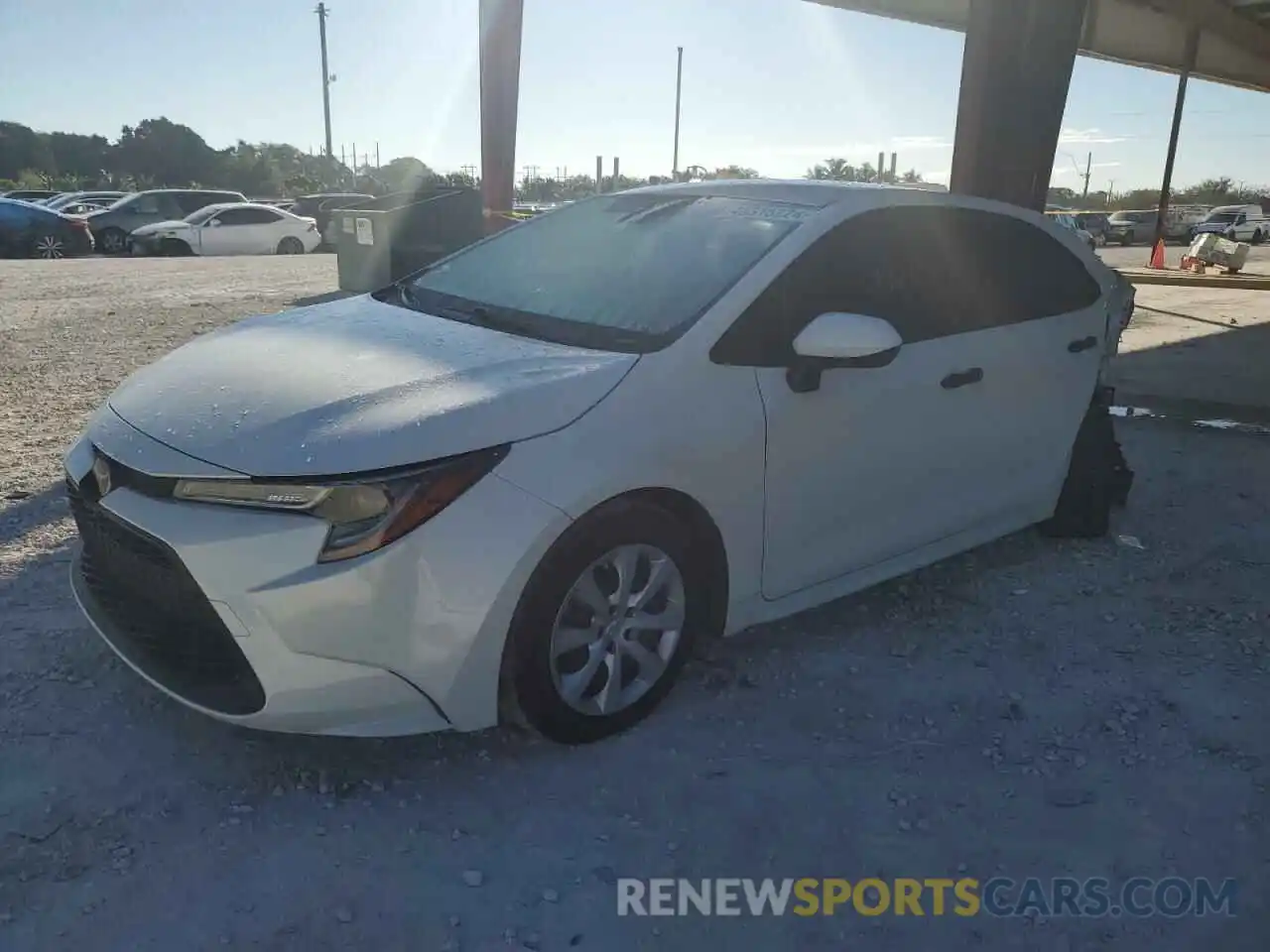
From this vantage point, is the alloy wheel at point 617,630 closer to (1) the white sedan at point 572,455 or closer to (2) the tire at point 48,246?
(1) the white sedan at point 572,455

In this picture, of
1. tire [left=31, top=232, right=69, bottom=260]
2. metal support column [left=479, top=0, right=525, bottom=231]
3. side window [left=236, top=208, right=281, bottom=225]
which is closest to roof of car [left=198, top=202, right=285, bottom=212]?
side window [left=236, top=208, right=281, bottom=225]

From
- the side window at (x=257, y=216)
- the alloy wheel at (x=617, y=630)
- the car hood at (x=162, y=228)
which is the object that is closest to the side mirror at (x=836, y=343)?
the alloy wheel at (x=617, y=630)

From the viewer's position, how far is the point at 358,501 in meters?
2.45

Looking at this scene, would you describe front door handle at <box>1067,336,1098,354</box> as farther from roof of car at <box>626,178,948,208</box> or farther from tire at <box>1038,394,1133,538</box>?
roof of car at <box>626,178,948,208</box>

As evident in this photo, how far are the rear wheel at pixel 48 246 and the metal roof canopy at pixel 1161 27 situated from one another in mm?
15539

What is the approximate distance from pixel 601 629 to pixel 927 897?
1062 millimetres

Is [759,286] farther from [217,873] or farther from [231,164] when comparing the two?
[231,164]

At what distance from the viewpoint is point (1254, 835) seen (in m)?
2.67

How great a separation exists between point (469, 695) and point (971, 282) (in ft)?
8.11

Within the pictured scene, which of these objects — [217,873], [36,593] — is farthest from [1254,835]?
[36,593]

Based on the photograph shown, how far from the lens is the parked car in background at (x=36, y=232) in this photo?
1970 cm

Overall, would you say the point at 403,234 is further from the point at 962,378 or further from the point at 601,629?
the point at 601,629

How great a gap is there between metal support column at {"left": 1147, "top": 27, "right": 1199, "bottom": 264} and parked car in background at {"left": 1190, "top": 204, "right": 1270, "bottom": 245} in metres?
11.9

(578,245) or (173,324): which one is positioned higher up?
(578,245)
